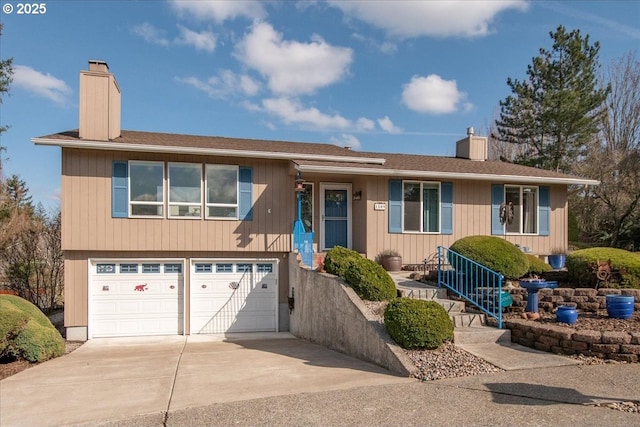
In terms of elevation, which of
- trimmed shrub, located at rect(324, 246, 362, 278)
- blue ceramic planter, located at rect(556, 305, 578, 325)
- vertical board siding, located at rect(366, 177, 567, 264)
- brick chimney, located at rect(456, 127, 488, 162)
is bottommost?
blue ceramic planter, located at rect(556, 305, 578, 325)

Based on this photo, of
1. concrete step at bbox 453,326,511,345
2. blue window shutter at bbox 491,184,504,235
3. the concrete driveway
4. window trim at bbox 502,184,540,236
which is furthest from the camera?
window trim at bbox 502,184,540,236

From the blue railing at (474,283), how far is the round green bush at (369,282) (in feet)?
4.79

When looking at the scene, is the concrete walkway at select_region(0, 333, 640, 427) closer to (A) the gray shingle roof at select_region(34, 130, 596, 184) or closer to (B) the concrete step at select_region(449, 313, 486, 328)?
(B) the concrete step at select_region(449, 313, 486, 328)

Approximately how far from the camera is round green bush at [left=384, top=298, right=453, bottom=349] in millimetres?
6281

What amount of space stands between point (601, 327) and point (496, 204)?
646 cm

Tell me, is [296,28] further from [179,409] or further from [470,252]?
[179,409]

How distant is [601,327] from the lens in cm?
682

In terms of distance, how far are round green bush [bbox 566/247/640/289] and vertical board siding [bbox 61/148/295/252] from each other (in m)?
6.93

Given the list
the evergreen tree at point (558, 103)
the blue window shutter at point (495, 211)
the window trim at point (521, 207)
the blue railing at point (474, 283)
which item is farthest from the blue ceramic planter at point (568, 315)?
the evergreen tree at point (558, 103)

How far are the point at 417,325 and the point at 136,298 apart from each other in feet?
27.4

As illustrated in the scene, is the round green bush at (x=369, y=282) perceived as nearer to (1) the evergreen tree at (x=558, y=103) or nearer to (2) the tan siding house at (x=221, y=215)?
(2) the tan siding house at (x=221, y=215)

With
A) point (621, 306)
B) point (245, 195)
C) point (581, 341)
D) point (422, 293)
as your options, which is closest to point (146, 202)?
point (245, 195)

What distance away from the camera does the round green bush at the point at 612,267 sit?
28.3ft

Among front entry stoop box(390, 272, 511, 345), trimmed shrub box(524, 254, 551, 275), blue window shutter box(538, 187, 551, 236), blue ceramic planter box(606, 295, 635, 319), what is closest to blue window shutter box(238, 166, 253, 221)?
front entry stoop box(390, 272, 511, 345)
